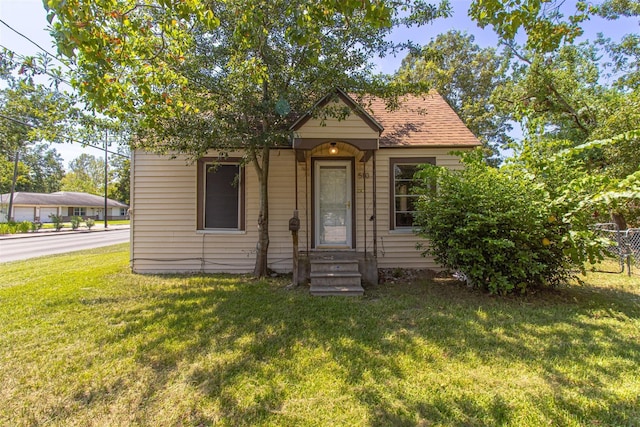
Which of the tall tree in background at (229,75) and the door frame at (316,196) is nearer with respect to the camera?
the tall tree in background at (229,75)

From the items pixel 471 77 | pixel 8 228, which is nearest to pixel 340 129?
pixel 471 77

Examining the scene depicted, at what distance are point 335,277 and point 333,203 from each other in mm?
2196

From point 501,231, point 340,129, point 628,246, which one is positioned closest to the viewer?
point 501,231

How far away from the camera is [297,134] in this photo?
5863 mm

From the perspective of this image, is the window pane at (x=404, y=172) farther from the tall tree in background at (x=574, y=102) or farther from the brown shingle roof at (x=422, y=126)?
the tall tree in background at (x=574, y=102)

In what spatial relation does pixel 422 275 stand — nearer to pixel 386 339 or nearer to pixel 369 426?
pixel 386 339

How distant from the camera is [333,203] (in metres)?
7.32

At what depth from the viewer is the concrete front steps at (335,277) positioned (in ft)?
18.0

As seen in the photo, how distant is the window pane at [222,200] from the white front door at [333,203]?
6.38 ft

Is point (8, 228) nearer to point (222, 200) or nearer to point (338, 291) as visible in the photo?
point (222, 200)

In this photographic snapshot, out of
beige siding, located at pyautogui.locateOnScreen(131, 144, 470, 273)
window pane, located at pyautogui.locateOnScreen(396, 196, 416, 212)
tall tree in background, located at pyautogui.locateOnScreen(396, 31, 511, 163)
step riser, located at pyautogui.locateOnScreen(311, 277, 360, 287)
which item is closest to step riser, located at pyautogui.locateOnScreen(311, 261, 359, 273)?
step riser, located at pyautogui.locateOnScreen(311, 277, 360, 287)

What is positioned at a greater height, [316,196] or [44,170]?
[44,170]


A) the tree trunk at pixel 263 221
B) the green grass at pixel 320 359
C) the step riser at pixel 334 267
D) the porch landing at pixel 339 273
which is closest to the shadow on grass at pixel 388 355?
the green grass at pixel 320 359

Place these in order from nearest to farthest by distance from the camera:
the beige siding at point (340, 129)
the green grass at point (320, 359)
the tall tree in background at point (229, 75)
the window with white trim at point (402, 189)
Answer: the green grass at point (320, 359) < the tall tree in background at point (229, 75) < the beige siding at point (340, 129) < the window with white trim at point (402, 189)
